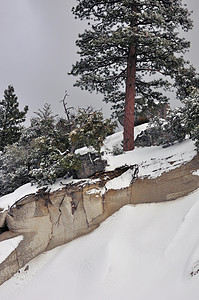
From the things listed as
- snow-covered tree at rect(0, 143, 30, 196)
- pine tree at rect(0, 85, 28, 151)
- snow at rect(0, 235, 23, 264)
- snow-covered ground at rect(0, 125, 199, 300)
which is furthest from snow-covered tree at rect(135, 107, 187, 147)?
pine tree at rect(0, 85, 28, 151)

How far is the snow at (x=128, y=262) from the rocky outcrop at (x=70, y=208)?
270mm

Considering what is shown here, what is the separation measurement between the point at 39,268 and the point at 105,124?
519cm

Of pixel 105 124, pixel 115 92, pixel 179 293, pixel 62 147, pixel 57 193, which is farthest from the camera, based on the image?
pixel 115 92

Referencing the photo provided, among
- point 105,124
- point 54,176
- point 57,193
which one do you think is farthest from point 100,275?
point 105,124

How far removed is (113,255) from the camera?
16.9 ft

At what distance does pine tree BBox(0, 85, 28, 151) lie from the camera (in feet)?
53.6

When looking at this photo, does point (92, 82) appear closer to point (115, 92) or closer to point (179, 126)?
point (115, 92)

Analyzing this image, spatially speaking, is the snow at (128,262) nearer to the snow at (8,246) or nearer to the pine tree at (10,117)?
the snow at (8,246)

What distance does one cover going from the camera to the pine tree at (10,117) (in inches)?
643

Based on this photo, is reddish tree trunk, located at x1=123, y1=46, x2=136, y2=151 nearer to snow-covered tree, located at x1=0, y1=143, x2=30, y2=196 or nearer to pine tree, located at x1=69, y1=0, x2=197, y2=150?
pine tree, located at x1=69, y1=0, x2=197, y2=150

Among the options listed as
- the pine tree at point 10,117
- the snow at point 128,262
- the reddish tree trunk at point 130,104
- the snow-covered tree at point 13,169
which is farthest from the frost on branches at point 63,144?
the pine tree at point 10,117

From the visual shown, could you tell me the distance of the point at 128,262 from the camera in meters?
4.84

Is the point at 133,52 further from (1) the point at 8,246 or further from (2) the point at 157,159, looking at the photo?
(1) the point at 8,246

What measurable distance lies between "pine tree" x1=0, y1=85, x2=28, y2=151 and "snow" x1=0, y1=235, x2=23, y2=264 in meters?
11.3
